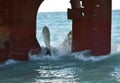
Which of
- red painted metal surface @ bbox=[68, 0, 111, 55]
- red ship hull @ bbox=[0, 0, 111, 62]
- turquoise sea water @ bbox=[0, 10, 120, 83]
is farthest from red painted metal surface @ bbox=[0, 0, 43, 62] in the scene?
red painted metal surface @ bbox=[68, 0, 111, 55]

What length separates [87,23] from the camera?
42.1 ft

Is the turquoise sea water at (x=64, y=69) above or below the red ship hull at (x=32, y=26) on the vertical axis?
below

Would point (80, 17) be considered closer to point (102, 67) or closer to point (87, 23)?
point (87, 23)

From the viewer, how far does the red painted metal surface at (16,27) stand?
12.4m

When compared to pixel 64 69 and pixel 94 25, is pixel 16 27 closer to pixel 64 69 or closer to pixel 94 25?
pixel 64 69

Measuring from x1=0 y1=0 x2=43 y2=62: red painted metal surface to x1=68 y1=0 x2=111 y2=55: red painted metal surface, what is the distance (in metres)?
1.13

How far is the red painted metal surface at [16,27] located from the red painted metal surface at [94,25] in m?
1.13

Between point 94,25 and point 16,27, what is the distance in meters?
2.00

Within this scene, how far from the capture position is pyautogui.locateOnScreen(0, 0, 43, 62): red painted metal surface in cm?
1241

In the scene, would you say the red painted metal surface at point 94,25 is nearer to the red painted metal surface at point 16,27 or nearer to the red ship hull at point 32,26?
the red ship hull at point 32,26

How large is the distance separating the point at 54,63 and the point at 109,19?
5.92ft

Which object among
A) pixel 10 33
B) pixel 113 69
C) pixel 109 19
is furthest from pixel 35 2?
pixel 113 69

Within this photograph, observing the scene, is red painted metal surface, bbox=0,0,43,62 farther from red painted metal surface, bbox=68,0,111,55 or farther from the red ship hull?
red painted metal surface, bbox=68,0,111,55

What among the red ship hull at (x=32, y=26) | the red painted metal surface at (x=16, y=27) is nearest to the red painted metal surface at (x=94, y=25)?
the red ship hull at (x=32, y=26)
